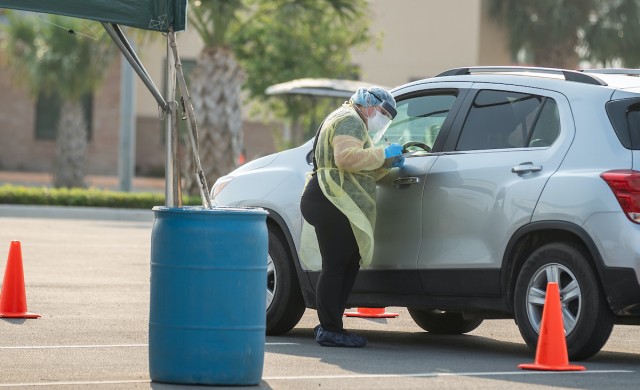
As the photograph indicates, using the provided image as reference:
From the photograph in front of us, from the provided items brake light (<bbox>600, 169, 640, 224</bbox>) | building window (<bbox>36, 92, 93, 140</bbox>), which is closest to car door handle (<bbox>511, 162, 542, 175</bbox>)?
brake light (<bbox>600, 169, 640, 224</bbox>)

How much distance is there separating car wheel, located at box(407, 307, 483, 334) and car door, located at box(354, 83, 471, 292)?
1.14 metres

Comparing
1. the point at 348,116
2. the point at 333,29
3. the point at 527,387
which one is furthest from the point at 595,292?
the point at 333,29

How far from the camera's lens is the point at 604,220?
840 centimetres

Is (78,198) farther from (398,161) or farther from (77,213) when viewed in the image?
(398,161)

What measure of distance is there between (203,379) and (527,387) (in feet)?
5.73

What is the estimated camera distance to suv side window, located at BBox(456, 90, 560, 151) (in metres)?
9.10

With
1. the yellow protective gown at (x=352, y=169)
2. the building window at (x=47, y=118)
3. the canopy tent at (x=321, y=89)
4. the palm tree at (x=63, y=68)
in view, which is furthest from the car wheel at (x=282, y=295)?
the building window at (x=47, y=118)

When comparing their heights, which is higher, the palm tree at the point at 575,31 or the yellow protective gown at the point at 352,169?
the palm tree at the point at 575,31

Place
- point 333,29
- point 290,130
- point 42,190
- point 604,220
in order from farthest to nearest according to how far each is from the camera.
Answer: point 290,130, point 333,29, point 42,190, point 604,220

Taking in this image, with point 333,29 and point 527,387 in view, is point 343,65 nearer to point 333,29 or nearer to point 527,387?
point 333,29

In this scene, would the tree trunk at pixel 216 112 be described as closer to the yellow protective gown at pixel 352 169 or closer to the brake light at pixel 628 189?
the yellow protective gown at pixel 352 169

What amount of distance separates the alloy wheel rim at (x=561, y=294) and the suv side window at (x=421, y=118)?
140 centimetres

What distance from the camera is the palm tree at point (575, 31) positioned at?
138 feet

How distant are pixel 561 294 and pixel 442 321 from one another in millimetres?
2228
